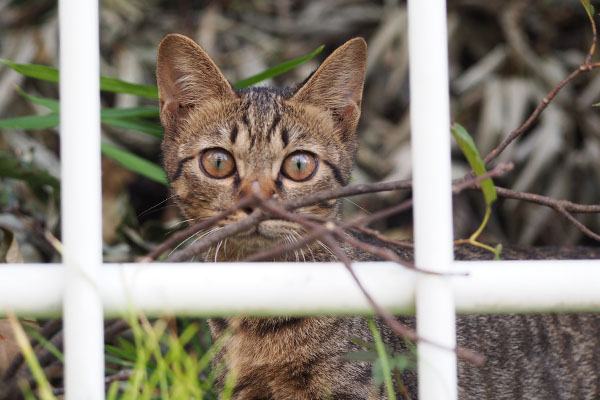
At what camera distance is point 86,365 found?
100 centimetres

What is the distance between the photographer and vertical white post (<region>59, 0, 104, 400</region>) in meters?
1.01

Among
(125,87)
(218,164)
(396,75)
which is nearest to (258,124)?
(218,164)

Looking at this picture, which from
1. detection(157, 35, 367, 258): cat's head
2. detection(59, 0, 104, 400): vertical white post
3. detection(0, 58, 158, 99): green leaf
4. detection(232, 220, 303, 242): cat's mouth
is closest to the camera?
detection(59, 0, 104, 400): vertical white post

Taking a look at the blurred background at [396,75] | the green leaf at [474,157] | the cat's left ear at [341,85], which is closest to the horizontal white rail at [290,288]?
the green leaf at [474,157]

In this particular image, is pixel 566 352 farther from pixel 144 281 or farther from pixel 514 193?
pixel 144 281

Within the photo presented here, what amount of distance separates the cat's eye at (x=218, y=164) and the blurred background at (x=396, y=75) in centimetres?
180

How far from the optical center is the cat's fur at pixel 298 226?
1600 millimetres

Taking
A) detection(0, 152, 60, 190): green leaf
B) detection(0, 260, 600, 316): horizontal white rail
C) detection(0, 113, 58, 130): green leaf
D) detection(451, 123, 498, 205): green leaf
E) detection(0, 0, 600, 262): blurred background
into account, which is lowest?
detection(0, 260, 600, 316): horizontal white rail

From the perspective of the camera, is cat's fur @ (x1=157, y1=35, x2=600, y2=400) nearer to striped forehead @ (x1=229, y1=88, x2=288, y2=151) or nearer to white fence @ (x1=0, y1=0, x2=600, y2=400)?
striped forehead @ (x1=229, y1=88, x2=288, y2=151)

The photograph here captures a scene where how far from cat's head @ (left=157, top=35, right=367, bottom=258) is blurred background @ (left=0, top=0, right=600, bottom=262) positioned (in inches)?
65.7

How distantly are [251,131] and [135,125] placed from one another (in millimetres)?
509

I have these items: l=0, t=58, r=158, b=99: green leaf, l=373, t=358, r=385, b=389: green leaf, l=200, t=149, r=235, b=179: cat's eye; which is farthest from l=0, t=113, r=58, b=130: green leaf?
l=373, t=358, r=385, b=389: green leaf

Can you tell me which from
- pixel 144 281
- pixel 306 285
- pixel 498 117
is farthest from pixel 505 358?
pixel 498 117

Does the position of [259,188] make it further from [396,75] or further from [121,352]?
[396,75]
